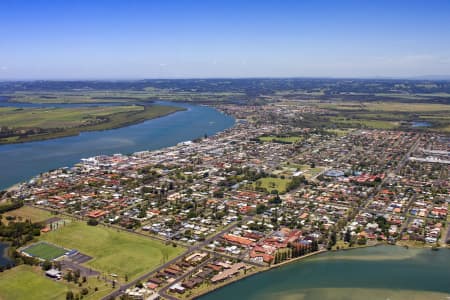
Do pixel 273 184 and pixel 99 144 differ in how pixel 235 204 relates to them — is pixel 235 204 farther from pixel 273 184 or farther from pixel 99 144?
pixel 99 144

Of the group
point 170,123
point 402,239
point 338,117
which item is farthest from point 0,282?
point 338,117

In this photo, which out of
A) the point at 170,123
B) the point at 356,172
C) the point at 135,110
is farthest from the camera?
the point at 135,110

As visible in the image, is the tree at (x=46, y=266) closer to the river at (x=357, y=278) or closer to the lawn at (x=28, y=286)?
the lawn at (x=28, y=286)

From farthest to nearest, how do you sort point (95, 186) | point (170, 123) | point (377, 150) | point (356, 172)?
point (170, 123) → point (377, 150) → point (356, 172) → point (95, 186)

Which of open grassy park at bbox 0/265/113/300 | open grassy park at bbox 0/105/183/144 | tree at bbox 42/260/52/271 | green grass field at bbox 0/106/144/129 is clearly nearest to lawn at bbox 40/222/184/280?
open grassy park at bbox 0/265/113/300

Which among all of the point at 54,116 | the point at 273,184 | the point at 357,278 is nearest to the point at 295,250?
the point at 357,278

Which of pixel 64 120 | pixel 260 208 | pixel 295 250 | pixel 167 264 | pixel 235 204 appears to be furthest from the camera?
pixel 64 120

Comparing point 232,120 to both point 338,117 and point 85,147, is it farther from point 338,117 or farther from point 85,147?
point 85,147
